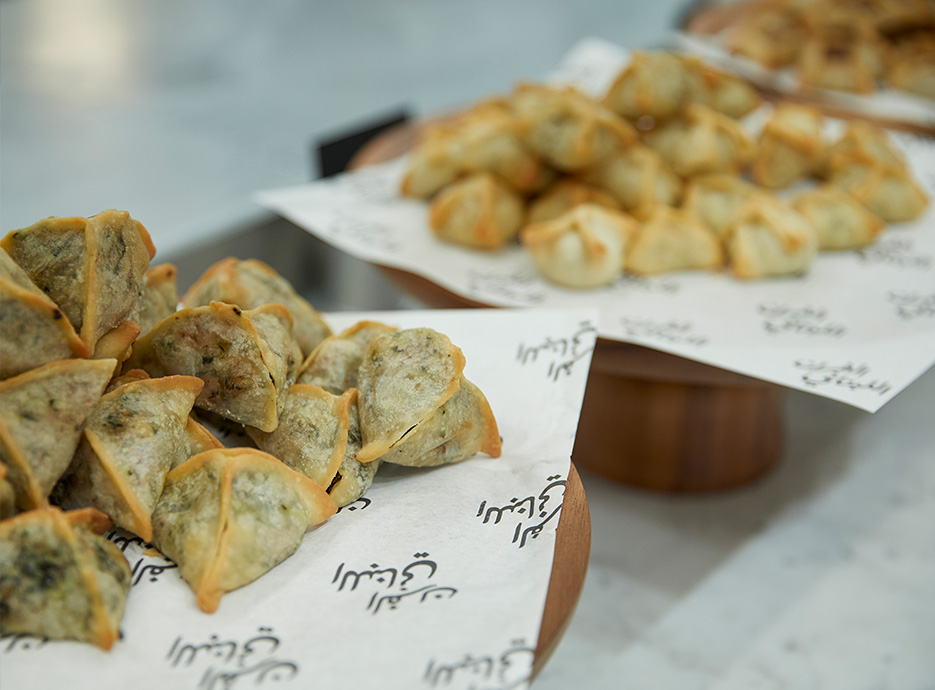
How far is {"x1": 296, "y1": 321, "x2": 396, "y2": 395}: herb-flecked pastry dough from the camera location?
0.71 meters

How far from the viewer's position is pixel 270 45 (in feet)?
5.39

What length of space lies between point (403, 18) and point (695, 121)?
0.91 metres

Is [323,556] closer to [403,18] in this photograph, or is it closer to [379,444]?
[379,444]

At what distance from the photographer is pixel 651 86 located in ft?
4.06

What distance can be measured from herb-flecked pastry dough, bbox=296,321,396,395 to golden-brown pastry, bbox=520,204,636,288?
0.43 meters

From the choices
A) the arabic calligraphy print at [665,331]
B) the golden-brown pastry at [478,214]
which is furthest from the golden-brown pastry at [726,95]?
the arabic calligraphy print at [665,331]

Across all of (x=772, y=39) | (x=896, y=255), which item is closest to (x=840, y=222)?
(x=896, y=255)

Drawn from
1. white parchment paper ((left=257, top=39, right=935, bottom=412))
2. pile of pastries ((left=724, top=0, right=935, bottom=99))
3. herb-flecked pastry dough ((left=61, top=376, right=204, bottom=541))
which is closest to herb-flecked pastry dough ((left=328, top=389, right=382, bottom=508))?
herb-flecked pastry dough ((left=61, top=376, right=204, bottom=541))

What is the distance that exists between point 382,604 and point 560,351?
0.33 metres

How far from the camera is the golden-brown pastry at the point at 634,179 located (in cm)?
121

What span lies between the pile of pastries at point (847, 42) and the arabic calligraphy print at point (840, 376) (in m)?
1.03

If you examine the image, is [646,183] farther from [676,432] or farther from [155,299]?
[155,299]

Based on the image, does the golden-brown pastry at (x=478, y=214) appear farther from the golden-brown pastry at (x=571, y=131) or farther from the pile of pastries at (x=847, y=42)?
the pile of pastries at (x=847, y=42)

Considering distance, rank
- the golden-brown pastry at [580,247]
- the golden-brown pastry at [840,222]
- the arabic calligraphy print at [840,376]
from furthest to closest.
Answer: the golden-brown pastry at [840,222] → the golden-brown pastry at [580,247] → the arabic calligraphy print at [840,376]
